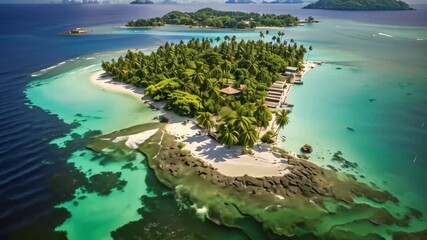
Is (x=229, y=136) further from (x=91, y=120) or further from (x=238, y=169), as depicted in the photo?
(x=91, y=120)

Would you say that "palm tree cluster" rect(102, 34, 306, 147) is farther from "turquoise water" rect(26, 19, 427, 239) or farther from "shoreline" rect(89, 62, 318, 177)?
"turquoise water" rect(26, 19, 427, 239)

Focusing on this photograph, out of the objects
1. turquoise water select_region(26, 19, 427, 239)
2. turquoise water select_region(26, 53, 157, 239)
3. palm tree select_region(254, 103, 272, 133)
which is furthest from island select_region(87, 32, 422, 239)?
turquoise water select_region(26, 19, 427, 239)

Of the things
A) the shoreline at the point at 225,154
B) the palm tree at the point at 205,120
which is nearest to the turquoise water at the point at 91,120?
the shoreline at the point at 225,154

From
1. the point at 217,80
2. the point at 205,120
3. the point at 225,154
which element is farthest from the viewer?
the point at 217,80

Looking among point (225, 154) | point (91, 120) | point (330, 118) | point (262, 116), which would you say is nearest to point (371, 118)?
point (330, 118)

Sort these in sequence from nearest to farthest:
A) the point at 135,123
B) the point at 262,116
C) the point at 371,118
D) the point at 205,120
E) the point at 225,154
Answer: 1. the point at 225,154
2. the point at 205,120
3. the point at 262,116
4. the point at 135,123
5. the point at 371,118

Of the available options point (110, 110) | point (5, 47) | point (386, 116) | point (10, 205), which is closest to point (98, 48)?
point (5, 47)

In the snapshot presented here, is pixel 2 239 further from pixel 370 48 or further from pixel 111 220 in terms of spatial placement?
pixel 370 48
